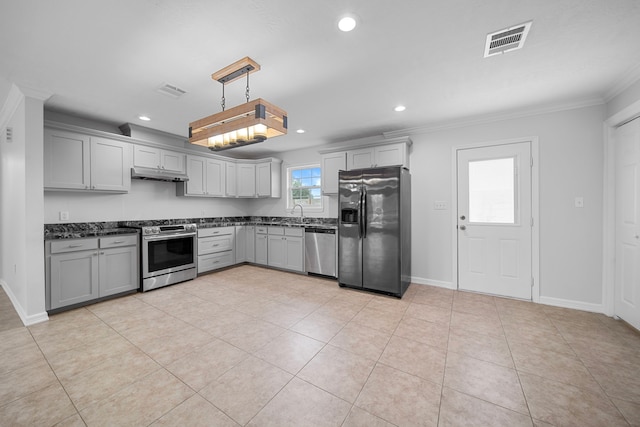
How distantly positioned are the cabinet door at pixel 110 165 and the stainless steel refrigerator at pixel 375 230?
3.29m

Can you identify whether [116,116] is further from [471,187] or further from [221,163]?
[471,187]

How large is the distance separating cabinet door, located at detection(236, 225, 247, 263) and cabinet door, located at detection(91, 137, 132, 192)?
2084mm

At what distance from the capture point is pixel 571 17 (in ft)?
5.57

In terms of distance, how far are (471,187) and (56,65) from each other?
497 cm

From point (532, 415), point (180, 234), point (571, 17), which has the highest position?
point (571, 17)

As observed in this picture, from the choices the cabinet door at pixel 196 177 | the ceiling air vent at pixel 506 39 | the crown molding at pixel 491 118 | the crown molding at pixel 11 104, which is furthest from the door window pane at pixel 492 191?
the crown molding at pixel 11 104

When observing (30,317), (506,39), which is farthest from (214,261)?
(506,39)

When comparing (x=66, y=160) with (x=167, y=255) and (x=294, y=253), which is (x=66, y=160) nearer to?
(x=167, y=255)

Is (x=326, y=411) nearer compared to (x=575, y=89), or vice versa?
(x=326, y=411)

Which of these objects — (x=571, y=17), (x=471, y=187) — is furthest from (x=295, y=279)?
(x=571, y=17)

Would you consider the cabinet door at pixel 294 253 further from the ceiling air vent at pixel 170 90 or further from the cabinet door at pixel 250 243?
the ceiling air vent at pixel 170 90

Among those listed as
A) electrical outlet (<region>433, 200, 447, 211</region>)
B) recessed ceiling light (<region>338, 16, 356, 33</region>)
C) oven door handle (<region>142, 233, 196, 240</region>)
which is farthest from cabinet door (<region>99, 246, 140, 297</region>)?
electrical outlet (<region>433, 200, 447, 211</region>)

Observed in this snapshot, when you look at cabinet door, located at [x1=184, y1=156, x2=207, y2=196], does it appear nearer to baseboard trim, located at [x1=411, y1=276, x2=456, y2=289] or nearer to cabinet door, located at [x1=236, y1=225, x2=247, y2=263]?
cabinet door, located at [x1=236, y1=225, x2=247, y2=263]

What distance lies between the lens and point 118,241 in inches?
137
